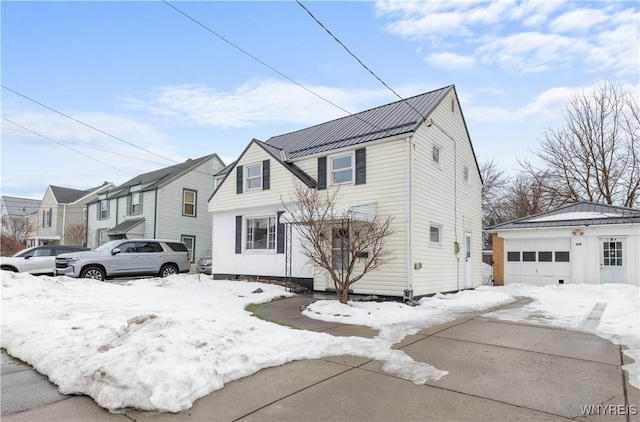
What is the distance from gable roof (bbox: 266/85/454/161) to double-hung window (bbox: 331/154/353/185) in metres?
0.43

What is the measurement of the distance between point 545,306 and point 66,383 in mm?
10884

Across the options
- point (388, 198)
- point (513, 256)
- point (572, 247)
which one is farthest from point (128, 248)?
point (572, 247)

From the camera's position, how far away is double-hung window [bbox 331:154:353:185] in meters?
11.8

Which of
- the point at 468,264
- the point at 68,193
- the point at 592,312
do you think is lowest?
the point at 592,312

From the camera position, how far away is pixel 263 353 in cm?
493

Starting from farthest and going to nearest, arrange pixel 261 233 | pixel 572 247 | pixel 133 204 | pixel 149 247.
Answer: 1. pixel 133 204
2. pixel 572 247
3. pixel 149 247
4. pixel 261 233

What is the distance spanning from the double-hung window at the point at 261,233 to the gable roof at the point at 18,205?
41691mm

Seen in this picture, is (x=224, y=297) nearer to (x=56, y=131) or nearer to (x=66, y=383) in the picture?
(x=66, y=383)

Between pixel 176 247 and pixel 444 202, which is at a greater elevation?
pixel 444 202

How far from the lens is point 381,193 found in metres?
10.8

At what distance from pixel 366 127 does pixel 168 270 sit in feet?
31.7

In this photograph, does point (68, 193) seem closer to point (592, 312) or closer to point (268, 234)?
point (268, 234)

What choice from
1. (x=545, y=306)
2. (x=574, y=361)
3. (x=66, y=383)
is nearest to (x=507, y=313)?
(x=545, y=306)

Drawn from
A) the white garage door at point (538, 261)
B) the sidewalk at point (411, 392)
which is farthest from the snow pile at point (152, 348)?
the white garage door at point (538, 261)
